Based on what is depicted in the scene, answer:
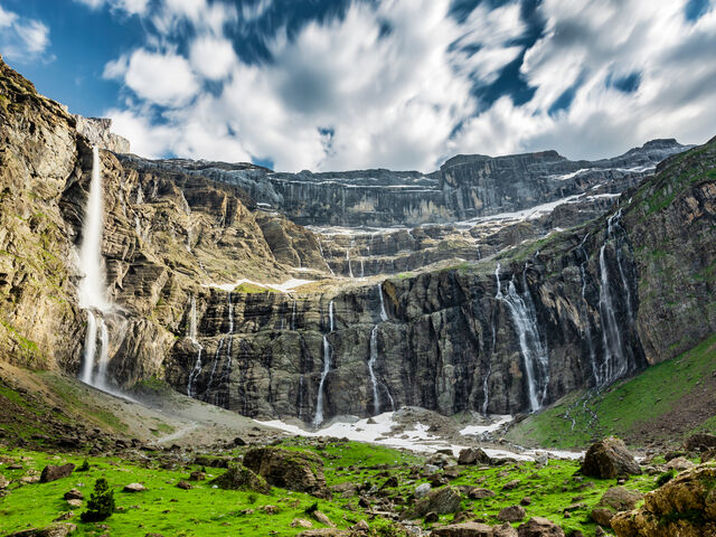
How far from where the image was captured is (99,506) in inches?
775

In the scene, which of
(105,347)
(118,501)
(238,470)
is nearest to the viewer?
(118,501)

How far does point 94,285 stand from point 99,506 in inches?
4181

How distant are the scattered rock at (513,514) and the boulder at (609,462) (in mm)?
9659

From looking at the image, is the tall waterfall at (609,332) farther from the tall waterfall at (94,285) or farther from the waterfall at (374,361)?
the tall waterfall at (94,285)

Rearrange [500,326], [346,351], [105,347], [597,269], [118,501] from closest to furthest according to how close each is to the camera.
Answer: [118,501]
[105,347]
[597,269]
[500,326]
[346,351]

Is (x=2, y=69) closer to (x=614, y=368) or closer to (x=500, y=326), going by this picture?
(x=500, y=326)

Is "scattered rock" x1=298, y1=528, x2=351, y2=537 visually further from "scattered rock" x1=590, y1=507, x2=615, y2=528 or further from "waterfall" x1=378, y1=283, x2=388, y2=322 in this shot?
"waterfall" x1=378, y1=283, x2=388, y2=322

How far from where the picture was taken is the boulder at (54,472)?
26812 mm

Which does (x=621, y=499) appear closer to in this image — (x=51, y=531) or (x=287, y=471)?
(x=51, y=531)

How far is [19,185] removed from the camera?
297 feet

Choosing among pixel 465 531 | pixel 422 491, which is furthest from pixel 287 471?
pixel 465 531

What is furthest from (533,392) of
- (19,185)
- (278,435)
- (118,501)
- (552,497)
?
(19,185)

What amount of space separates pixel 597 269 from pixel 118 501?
112562mm

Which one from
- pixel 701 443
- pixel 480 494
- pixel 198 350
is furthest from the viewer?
pixel 198 350
